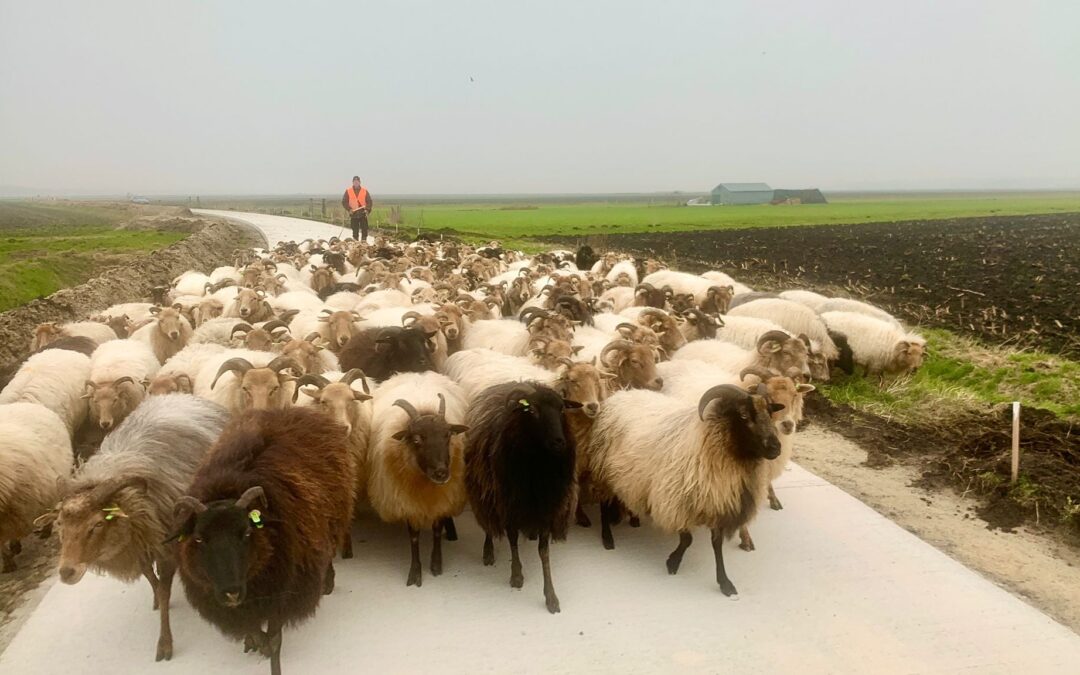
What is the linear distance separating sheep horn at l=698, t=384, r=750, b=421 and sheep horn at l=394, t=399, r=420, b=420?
2404 mm

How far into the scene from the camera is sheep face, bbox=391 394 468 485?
5.21m

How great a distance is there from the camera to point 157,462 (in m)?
5.16

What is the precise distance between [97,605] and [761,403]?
5.60 m

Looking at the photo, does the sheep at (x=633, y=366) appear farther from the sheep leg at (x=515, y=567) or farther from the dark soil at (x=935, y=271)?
the dark soil at (x=935, y=271)

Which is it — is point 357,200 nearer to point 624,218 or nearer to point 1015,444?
point 1015,444

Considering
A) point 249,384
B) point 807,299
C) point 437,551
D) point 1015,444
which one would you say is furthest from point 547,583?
point 807,299

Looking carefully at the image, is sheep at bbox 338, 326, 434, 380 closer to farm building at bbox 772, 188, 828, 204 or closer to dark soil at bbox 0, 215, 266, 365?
dark soil at bbox 0, 215, 266, 365

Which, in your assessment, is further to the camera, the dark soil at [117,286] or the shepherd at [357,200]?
the shepherd at [357,200]

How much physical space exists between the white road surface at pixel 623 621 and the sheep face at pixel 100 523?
0.84 m

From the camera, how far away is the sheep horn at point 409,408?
559 centimetres

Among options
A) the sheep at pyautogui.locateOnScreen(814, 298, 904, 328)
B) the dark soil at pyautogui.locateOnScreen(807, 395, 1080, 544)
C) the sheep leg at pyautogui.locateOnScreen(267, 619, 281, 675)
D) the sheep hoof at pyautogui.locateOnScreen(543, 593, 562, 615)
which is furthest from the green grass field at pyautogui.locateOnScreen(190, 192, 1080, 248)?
the sheep leg at pyautogui.locateOnScreen(267, 619, 281, 675)

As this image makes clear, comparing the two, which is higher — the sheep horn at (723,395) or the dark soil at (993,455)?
the sheep horn at (723,395)

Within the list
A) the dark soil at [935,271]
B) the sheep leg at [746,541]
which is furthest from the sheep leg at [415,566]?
the dark soil at [935,271]

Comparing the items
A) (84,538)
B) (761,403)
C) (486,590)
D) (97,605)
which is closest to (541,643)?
(486,590)
